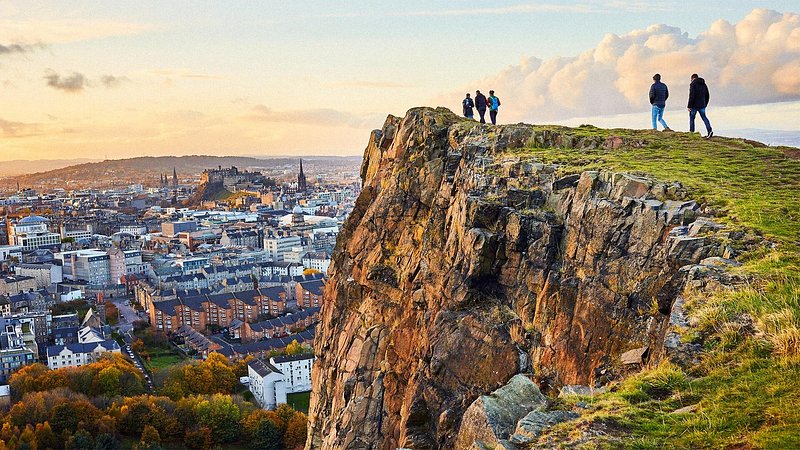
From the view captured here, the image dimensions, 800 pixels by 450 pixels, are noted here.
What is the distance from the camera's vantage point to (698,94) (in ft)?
65.6

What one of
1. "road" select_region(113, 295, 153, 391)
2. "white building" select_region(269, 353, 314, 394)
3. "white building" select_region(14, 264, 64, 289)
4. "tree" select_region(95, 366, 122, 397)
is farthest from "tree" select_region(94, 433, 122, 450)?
"white building" select_region(14, 264, 64, 289)

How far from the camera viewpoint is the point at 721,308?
30.3ft

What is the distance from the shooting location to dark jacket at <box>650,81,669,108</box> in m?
21.2

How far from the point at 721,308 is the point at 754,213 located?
350cm

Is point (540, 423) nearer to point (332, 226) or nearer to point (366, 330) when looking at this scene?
point (366, 330)

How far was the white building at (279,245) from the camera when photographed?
5079 inches

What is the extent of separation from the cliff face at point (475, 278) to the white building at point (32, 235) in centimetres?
12611

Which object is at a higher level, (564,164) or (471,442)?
(564,164)

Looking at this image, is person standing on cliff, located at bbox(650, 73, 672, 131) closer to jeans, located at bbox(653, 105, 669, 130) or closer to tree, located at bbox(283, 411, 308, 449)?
jeans, located at bbox(653, 105, 669, 130)

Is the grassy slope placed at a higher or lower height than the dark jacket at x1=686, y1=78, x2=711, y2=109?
lower

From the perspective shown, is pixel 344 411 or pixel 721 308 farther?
pixel 344 411

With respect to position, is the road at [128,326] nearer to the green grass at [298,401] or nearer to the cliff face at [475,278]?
the green grass at [298,401]

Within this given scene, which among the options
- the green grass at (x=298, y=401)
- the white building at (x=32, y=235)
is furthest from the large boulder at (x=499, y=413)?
the white building at (x=32, y=235)

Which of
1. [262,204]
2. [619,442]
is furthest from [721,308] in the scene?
[262,204]
